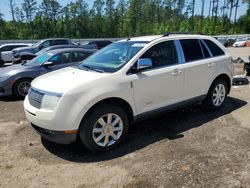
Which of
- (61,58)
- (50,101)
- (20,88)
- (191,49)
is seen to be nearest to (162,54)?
(191,49)

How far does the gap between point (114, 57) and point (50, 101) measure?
1.52 meters

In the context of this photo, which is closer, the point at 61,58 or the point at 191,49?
the point at 191,49

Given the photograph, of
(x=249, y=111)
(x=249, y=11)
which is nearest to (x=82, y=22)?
(x=249, y=11)

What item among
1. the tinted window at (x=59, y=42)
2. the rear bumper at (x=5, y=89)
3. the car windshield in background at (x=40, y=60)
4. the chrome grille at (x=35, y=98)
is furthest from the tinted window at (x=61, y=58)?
the tinted window at (x=59, y=42)

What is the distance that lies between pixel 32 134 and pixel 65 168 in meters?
1.56

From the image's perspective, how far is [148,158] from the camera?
4109mm

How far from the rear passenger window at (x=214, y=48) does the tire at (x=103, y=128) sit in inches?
106

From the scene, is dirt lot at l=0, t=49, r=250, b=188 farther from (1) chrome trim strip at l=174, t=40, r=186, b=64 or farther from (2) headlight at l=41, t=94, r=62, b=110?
(1) chrome trim strip at l=174, t=40, r=186, b=64

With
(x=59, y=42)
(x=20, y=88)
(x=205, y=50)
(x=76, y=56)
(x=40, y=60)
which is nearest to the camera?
(x=205, y=50)

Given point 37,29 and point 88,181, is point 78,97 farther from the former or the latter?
point 37,29

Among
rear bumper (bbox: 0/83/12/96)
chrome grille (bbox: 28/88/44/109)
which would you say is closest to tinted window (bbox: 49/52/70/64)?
rear bumper (bbox: 0/83/12/96)

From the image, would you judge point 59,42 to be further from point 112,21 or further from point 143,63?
point 112,21

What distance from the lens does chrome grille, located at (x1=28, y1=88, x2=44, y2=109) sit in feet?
13.7

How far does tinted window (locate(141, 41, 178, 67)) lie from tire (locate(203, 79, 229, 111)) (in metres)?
1.34
